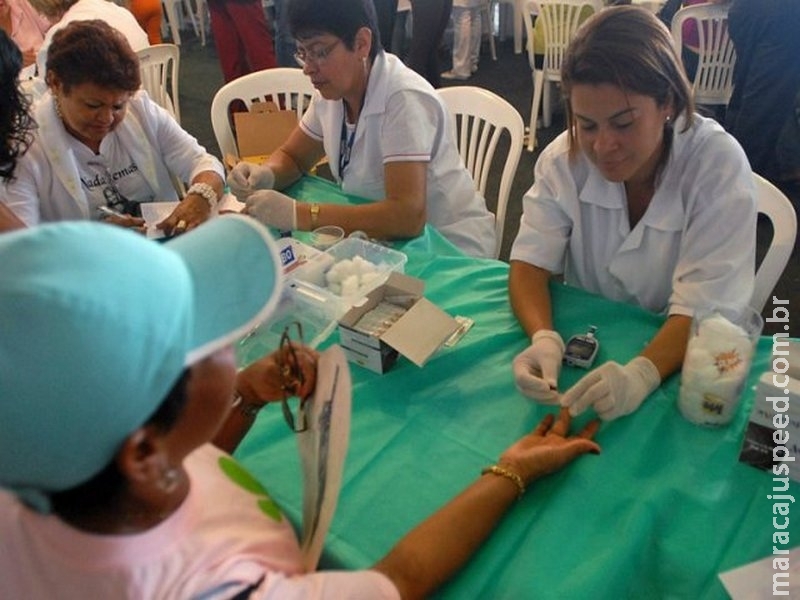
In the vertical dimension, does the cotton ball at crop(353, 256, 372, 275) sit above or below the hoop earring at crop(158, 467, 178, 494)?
below

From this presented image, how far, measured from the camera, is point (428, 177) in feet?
6.00

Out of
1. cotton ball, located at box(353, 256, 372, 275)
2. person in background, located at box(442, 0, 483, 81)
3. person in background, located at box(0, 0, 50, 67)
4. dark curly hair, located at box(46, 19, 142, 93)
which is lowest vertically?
person in background, located at box(442, 0, 483, 81)

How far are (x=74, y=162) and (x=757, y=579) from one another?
177 cm

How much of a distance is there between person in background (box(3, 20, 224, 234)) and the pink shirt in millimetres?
1116

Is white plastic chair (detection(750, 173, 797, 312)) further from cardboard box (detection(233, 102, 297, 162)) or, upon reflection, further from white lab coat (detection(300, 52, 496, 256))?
cardboard box (detection(233, 102, 297, 162))

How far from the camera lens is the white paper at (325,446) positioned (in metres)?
0.78

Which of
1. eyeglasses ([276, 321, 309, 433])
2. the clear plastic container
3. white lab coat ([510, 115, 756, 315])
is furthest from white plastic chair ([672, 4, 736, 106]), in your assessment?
eyeglasses ([276, 321, 309, 433])

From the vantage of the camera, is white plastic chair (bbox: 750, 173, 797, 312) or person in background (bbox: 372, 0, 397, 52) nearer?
white plastic chair (bbox: 750, 173, 797, 312)

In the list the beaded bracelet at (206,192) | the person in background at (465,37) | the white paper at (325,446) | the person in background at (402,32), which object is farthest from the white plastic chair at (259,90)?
the person in background at (465,37)

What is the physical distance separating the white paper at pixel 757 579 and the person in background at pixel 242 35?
3.56 meters

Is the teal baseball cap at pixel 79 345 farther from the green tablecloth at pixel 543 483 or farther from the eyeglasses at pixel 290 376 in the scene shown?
the green tablecloth at pixel 543 483

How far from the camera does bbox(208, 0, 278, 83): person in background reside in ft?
11.9

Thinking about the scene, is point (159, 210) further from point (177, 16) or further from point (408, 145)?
point (177, 16)

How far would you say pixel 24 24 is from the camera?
3.30 meters
